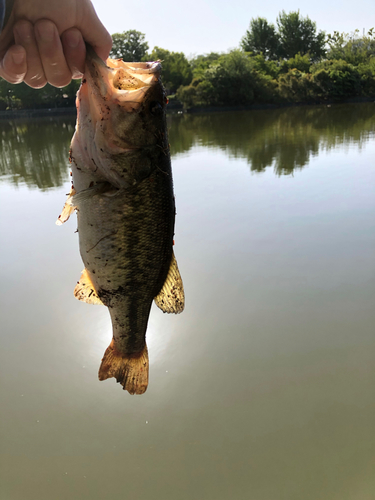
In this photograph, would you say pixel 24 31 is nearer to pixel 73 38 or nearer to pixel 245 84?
pixel 73 38

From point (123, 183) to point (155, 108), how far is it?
0.30 m

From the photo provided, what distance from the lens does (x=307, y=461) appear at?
280 cm

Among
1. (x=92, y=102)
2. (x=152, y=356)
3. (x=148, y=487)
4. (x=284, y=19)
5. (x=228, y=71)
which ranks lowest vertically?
(x=148, y=487)

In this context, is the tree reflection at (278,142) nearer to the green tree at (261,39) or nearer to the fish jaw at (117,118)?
the fish jaw at (117,118)

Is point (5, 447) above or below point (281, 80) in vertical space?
below

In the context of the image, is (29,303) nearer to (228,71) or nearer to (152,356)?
(152,356)

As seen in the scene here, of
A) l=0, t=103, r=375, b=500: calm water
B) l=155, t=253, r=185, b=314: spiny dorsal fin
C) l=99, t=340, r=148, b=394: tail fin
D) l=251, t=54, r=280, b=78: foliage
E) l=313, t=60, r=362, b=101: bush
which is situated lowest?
l=0, t=103, r=375, b=500: calm water

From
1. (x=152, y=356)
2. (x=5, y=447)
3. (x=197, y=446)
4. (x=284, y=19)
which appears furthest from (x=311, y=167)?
(x=284, y=19)

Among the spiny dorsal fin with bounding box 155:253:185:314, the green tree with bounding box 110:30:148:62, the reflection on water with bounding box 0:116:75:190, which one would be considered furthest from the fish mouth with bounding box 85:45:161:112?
the green tree with bounding box 110:30:148:62

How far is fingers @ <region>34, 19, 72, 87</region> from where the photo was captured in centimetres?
119

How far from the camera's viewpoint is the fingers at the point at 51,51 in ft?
3.89

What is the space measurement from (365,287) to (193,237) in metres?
2.70

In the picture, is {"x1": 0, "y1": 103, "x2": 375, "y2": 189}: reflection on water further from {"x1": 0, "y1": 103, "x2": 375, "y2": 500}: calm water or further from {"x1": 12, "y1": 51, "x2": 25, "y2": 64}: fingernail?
{"x1": 12, "y1": 51, "x2": 25, "y2": 64}: fingernail

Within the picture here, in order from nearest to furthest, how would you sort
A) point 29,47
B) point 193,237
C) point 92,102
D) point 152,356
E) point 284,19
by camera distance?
point 29,47 < point 92,102 < point 152,356 < point 193,237 < point 284,19
